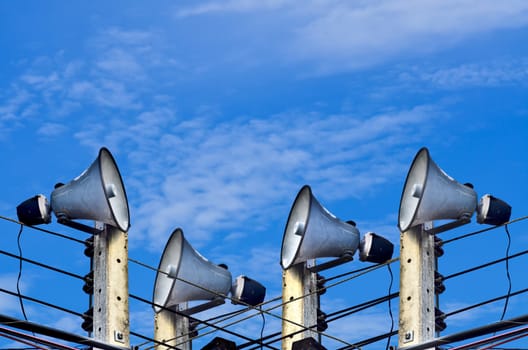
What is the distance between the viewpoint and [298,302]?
3809 centimetres

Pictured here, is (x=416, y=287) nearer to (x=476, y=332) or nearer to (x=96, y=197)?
(x=476, y=332)

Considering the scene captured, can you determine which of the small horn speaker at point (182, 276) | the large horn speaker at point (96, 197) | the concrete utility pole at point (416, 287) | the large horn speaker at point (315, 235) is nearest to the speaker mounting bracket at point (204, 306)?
the small horn speaker at point (182, 276)

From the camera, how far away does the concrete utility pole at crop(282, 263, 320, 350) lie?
124 feet

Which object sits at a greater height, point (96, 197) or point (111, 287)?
point (96, 197)

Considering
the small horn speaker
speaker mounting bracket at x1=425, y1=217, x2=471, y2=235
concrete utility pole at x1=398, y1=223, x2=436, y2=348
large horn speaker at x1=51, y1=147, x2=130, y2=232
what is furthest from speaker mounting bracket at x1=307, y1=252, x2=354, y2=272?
large horn speaker at x1=51, y1=147, x2=130, y2=232

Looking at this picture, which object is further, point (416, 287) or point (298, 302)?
point (298, 302)

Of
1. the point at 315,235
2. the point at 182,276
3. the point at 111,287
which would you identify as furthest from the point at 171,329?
the point at 111,287

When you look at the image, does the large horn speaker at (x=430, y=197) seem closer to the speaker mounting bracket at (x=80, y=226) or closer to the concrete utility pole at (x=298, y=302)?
the concrete utility pole at (x=298, y=302)

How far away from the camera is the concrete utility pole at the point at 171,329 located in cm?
3903

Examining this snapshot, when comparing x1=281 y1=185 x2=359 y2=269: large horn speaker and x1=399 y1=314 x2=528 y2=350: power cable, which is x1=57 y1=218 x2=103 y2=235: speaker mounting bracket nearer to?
x1=281 y1=185 x2=359 y2=269: large horn speaker

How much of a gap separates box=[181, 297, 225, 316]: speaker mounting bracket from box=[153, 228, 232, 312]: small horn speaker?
0.10m

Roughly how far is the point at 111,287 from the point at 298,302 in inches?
205

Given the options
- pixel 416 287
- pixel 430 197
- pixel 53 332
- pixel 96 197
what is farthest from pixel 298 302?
pixel 53 332

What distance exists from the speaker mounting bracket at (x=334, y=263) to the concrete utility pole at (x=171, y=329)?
3.44 meters
